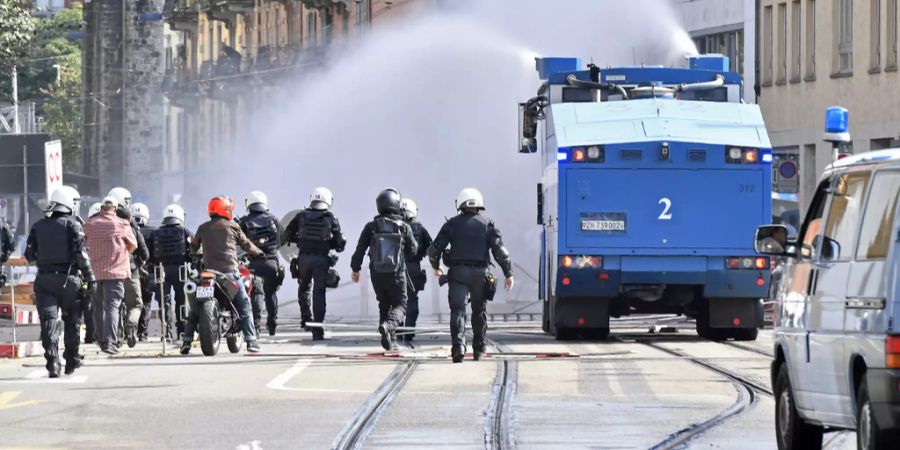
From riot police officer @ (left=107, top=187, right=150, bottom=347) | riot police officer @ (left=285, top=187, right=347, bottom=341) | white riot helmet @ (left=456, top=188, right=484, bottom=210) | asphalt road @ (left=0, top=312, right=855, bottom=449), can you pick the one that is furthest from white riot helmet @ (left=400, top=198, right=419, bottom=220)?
white riot helmet @ (left=456, top=188, right=484, bottom=210)

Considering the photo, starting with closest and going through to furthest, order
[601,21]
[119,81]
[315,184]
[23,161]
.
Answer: [23,161]
[601,21]
[315,184]
[119,81]

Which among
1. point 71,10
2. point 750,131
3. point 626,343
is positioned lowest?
point 626,343

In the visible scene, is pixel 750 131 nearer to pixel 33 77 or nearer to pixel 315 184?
pixel 315 184

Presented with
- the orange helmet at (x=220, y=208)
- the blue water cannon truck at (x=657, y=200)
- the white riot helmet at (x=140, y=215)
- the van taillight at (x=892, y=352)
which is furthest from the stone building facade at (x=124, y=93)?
the van taillight at (x=892, y=352)

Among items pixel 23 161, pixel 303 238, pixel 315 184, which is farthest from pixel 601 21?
pixel 303 238

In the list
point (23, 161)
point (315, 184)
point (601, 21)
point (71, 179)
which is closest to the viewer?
point (23, 161)

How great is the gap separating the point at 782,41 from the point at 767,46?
117 cm

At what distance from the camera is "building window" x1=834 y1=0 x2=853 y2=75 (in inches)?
1914

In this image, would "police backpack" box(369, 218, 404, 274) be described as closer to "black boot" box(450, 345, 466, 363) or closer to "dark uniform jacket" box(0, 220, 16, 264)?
"black boot" box(450, 345, 466, 363)

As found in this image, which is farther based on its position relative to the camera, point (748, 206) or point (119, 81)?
point (119, 81)

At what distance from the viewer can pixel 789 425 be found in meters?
13.1

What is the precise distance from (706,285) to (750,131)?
181cm

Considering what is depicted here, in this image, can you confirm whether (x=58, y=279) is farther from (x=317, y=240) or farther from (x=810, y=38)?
(x=810, y=38)

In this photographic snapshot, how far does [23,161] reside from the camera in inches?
1596
